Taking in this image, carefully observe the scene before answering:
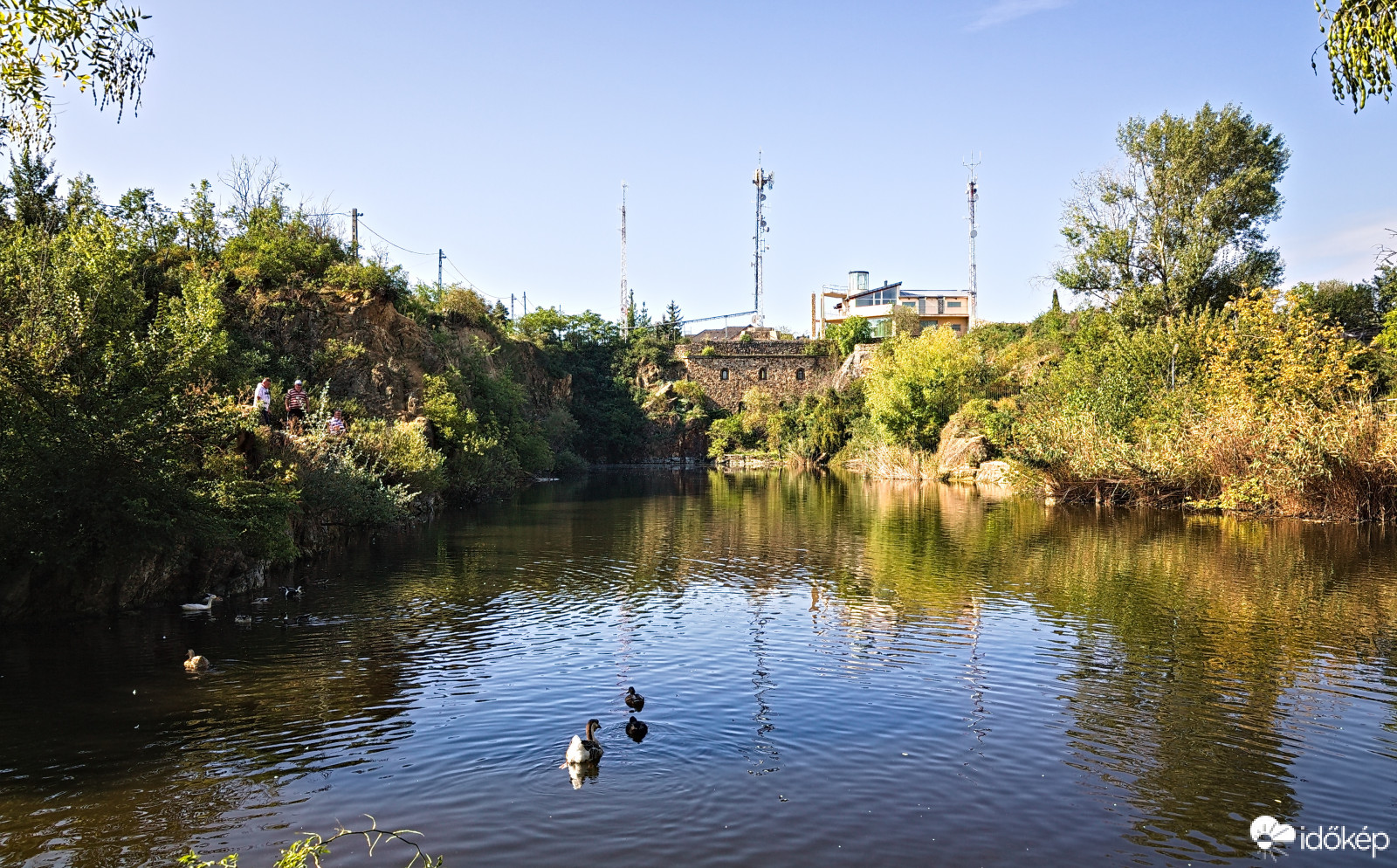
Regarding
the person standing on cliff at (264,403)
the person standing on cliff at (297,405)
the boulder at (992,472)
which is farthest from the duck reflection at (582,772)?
the boulder at (992,472)

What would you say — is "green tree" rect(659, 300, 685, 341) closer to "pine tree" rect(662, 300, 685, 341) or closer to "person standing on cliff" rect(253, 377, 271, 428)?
"pine tree" rect(662, 300, 685, 341)

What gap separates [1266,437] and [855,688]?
2187 cm

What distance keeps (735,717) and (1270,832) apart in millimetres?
5110

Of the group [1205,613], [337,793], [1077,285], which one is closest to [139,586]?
[337,793]

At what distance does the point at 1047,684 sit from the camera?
11.8 metres

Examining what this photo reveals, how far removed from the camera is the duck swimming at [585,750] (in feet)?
29.1

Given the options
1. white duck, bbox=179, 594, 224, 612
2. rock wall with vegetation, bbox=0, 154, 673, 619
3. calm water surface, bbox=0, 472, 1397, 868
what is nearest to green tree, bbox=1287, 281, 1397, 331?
calm water surface, bbox=0, 472, 1397, 868

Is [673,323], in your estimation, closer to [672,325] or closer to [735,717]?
[672,325]

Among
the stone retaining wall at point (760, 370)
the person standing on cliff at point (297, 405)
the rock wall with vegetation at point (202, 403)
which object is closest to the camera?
the rock wall with vegetation at point (202, 403)

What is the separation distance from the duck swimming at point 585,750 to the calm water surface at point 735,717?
6.5 inches

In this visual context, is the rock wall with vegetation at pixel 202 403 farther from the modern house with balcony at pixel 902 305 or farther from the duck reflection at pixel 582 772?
the modern house with balcony at pixel 902 305

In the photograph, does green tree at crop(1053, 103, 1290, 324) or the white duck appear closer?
the white duck

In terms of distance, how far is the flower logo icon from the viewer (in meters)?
7.44

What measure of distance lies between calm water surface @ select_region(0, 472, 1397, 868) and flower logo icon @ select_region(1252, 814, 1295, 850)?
12 centimetres
